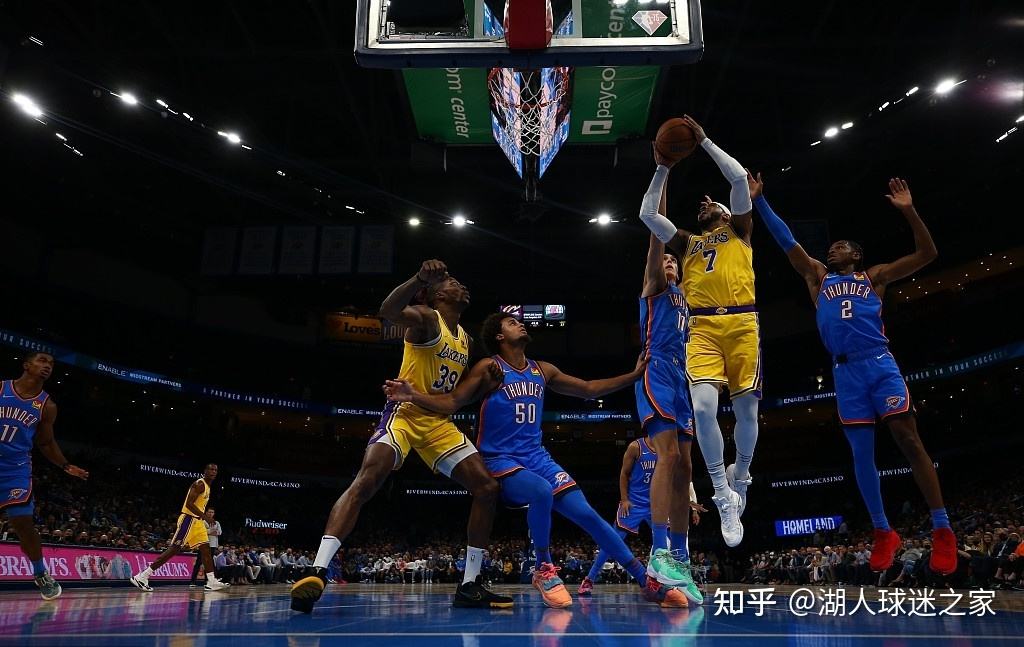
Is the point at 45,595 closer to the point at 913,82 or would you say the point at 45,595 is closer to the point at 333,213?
the point at 333,213

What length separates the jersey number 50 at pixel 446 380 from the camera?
17.3 ft


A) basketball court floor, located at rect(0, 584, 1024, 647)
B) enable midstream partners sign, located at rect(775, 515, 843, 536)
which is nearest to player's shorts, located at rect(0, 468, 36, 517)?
basketball court floor, located at rect(0, 584, 1024, 647)

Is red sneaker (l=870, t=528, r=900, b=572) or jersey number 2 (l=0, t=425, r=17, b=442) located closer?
red sneaker (l=870, t=528, r=900, b=572)

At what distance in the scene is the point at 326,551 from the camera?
180 inches

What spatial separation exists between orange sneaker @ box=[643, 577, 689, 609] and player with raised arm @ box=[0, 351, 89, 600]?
17.8ft

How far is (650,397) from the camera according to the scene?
543 centimetres

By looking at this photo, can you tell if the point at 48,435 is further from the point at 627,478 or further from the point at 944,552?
the point at 944,552

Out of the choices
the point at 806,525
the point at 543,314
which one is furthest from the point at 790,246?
the point at 806,525

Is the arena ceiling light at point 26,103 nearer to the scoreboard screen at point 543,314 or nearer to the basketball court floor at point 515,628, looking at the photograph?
the basketball court floor at point 515,628

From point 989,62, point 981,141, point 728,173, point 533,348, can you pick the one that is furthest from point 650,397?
point 533,348

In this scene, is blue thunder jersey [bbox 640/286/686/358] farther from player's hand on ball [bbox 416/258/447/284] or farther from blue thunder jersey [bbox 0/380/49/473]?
blue thunder jersey [bbox 0/380/49/473]

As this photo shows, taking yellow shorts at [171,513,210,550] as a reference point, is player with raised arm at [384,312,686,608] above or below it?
above

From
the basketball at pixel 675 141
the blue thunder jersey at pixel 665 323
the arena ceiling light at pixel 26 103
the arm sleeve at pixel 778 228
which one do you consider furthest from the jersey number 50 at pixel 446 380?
the arena ceiling light at pixel 26 103

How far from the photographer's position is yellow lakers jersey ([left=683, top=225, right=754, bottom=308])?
5.38 meters
